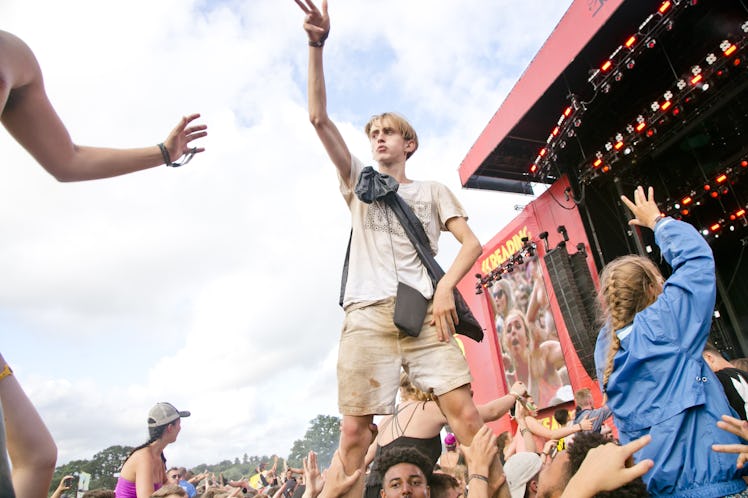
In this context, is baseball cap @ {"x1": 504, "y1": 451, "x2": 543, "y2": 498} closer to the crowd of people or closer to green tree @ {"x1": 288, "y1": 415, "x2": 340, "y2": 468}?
the crowd of people

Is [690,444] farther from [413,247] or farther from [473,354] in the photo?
[473,354]

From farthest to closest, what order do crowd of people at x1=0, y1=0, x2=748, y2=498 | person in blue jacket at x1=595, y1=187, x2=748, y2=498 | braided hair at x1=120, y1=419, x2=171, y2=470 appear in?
braided hair at x1=120, y1=419, x2=171, y2=470 → person in blue jacket at x1=595, y1=187, x2=748, y2=498 → crowd of people at x1=0, y1=0, x2=748, y2=498

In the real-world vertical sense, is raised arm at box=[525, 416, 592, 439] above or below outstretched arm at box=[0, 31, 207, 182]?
below

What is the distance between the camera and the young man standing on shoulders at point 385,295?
189cm

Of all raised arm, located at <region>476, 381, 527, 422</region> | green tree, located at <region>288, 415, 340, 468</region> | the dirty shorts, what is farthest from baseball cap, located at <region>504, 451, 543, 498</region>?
green tree, located at <region>288, 415, 340, 468</region>

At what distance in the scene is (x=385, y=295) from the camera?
207 centimetres

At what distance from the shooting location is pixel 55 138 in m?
1.35

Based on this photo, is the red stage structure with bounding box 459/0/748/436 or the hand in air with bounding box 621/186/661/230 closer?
the hand in air with bounding box 621/186/661/230

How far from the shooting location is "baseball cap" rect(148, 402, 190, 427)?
393 cm

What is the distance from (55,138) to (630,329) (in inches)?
96.4

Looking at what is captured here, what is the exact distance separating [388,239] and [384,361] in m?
0.63

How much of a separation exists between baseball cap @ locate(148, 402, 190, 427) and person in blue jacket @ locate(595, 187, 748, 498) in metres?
3.66

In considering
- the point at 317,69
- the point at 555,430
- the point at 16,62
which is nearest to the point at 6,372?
the point at 16,62

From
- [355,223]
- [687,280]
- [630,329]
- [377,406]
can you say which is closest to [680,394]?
[630,329]
